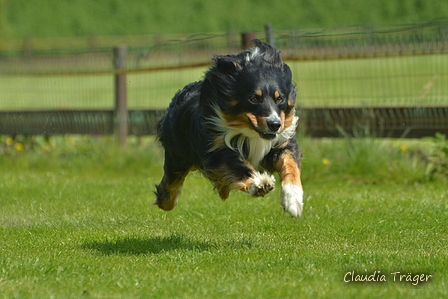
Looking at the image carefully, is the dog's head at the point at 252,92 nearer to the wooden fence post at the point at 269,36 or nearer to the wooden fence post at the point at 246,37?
the wooden fence post at the point at 269,36

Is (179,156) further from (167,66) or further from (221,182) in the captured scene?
(167,66)

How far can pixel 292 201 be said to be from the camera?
5520 millimetres

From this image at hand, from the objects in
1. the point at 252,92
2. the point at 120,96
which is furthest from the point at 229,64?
the point at 120,96

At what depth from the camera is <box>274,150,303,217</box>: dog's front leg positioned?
552 centimetres

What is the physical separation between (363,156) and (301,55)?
1676 millimetres

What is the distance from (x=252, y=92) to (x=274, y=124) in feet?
1.33

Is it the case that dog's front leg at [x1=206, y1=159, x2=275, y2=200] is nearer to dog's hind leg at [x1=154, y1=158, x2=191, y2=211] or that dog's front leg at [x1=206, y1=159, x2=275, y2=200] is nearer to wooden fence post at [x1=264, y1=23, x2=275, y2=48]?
dog's hind leg at [x1=154, y1=158, x2=191, y2=211]

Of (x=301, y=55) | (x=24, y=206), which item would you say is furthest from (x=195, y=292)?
(x=301, y=55)

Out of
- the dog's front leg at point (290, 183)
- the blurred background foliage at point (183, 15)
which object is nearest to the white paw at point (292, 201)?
the dog's front leg at point (290, 183)

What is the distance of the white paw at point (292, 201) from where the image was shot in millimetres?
Answer: 5509

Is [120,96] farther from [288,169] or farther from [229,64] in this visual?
[288,169]

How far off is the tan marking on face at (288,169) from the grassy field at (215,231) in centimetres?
53

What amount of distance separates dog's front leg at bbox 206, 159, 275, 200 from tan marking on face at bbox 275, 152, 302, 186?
106 millimetres

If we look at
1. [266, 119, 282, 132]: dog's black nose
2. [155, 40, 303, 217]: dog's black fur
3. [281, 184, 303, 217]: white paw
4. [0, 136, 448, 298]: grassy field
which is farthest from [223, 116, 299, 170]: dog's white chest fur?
[0, 136, 448, 298]: grassy field
